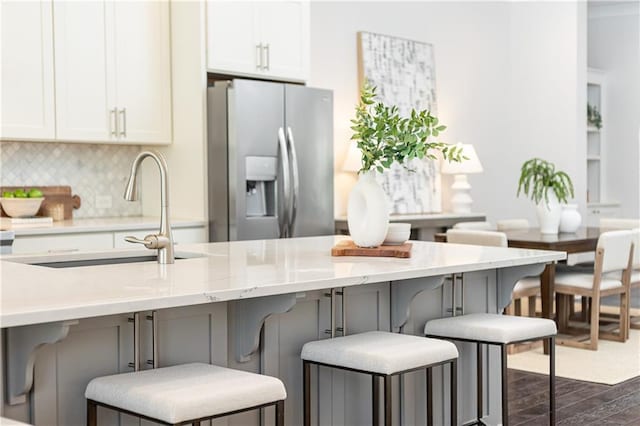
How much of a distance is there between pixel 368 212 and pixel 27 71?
2458 mm

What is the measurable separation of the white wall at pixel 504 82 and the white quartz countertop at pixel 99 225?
302 cm

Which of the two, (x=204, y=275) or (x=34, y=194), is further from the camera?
(x=34, y=194)

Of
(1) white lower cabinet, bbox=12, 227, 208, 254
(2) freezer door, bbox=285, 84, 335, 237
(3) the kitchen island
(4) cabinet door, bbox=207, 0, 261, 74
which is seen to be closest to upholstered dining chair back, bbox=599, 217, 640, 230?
(2) freezer door, bbox=285, 84, 335, 237

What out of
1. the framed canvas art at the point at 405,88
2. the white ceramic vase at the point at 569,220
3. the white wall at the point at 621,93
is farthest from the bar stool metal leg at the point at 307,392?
the white wall at the point at 621,93

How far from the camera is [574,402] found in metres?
4.34

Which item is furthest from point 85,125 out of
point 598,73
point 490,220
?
point 598,73

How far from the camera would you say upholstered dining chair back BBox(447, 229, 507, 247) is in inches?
209

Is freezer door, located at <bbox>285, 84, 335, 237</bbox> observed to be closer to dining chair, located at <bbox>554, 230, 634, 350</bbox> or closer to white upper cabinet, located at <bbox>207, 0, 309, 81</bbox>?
white upper cabinet, located at <bbox>207, 0, 309, 81</bbox>

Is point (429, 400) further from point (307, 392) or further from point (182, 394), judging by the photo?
point (182, 394)

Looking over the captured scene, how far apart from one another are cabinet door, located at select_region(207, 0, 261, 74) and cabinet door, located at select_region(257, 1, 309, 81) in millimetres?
86

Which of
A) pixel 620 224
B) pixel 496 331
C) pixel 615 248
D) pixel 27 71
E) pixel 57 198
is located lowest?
pixel 496 331

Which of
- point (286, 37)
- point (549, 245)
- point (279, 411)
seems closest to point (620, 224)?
point (549, 245)

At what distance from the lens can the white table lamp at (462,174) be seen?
7176 millimetres

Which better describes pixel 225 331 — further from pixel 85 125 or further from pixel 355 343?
pixel 85 125
